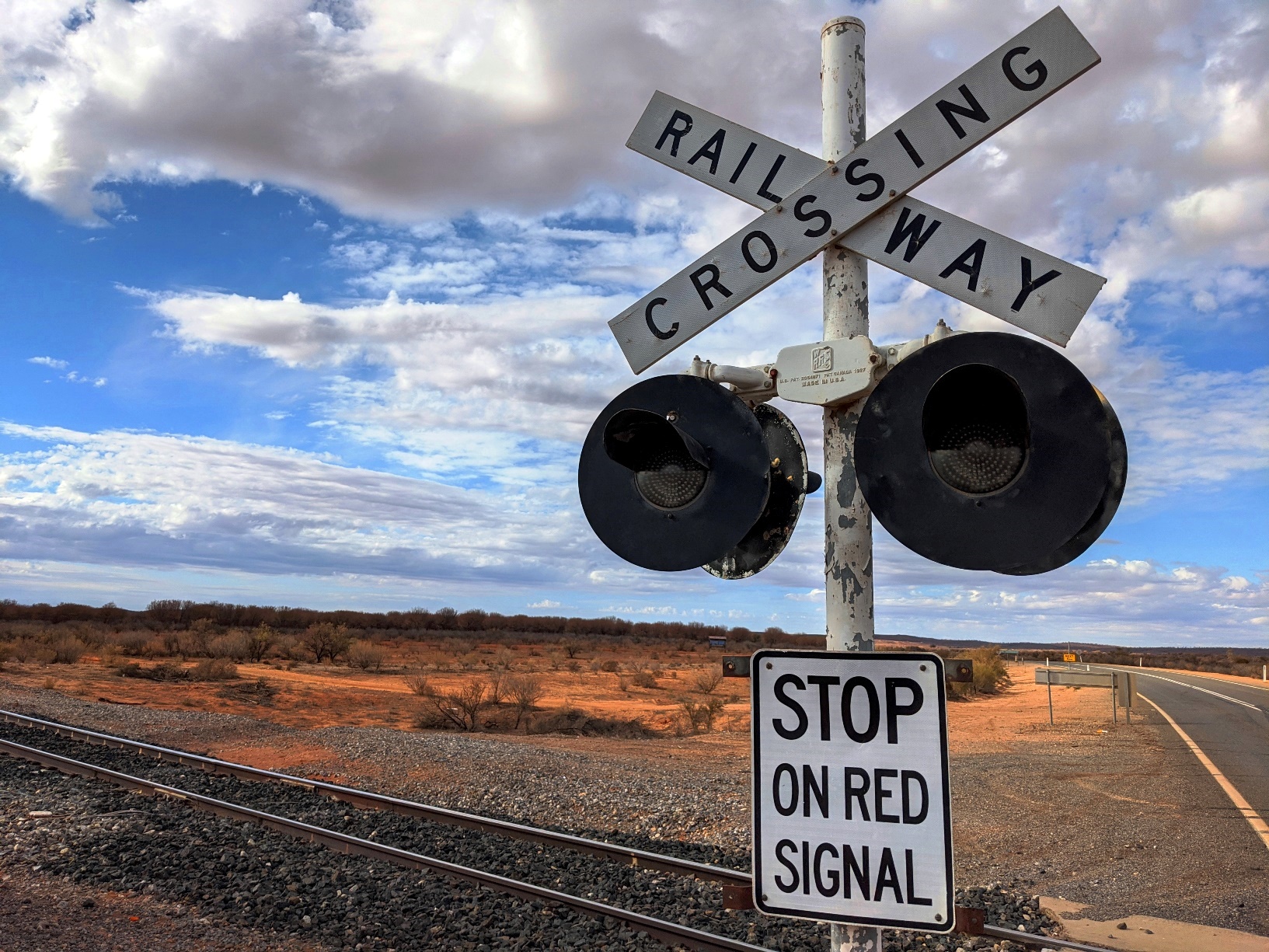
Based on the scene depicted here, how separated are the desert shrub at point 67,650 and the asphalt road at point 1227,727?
36.3 m

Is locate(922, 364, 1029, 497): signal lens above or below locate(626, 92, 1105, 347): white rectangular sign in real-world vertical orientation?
below

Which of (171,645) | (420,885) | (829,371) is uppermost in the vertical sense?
(829,371)

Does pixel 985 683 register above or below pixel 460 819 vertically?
below

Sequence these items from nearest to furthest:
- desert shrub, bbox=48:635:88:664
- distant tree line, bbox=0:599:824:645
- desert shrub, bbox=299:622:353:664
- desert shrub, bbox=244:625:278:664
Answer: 1. desert shrub, bbox=48:635:88:664
2. desert shrub, bbox=244:625:278:664
3. desert shrub, bbox=299:622:353:664
4. distant tree line, bbox=0:599:824:645

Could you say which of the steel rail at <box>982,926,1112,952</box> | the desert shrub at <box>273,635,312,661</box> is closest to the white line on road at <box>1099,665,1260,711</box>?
the steel rail at <box>982,926,1112,952</box>

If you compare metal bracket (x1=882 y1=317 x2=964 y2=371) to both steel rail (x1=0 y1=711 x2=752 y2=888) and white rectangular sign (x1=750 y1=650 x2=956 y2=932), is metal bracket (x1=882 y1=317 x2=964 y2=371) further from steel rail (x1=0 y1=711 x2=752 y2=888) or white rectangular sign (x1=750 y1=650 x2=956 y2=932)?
steel rail (x1=0 y1=711 x2=752 y2=888)

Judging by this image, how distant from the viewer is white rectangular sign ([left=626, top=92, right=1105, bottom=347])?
103 inches

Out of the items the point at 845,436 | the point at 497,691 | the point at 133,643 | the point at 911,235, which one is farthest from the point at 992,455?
the point at 133,643

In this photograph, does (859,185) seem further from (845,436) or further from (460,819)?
(460,819)

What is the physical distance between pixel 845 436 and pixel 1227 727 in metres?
23.9

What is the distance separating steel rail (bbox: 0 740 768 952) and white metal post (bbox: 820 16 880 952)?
4086 millimetres

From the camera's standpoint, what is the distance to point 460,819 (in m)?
9.72

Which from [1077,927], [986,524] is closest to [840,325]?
[986,524]

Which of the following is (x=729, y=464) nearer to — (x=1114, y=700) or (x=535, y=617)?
(x=1114, y=700)
